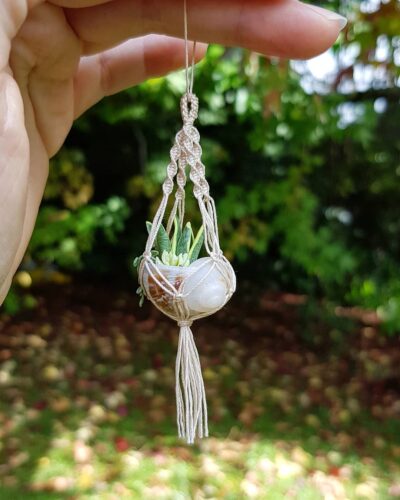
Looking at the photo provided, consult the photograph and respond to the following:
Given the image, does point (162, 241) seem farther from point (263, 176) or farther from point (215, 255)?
point (263, 176)

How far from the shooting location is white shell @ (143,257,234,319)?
130 cm

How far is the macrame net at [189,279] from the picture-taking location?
1301 millimetres

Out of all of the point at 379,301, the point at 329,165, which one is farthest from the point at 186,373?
the point at 329,165

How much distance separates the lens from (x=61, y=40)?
1.39m

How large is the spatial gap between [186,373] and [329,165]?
3.74 metres

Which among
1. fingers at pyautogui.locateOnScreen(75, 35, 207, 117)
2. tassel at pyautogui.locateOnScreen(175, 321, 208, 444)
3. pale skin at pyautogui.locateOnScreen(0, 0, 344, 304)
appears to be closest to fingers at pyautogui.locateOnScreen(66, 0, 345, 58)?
pale skin at pyautogui.locateOnScreen(0, 0, 344, 304)

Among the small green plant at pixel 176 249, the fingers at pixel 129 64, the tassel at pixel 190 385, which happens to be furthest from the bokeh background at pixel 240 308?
the small green plant at pixel 176 249

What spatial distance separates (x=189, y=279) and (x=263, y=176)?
336 cm

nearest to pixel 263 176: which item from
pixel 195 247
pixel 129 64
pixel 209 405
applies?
pixel 209 405

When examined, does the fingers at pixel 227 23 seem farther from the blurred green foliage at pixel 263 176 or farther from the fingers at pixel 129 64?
the blurred green foliage at pixel 263 176

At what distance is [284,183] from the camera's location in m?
4.38

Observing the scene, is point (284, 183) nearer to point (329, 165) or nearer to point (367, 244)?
point (329, 165)

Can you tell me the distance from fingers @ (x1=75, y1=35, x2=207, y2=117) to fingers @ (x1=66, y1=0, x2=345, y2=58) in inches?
9.9

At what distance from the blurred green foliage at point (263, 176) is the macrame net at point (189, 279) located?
197 cm
